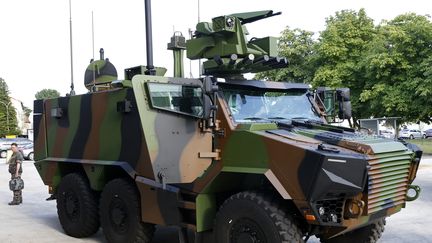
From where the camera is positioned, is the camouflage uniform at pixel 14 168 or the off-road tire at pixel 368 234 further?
the camouflage uniform at pixel 14 168

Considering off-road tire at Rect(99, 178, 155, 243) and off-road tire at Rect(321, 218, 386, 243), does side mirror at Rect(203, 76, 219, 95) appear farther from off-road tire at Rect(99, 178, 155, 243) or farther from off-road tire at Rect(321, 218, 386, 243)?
off-road tire at Rect(321, 218, 386, 243)

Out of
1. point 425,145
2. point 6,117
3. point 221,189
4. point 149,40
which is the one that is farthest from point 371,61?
point 6,117

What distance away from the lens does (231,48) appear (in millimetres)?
6840

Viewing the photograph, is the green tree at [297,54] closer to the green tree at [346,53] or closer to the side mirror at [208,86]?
the green tree at [346,53]

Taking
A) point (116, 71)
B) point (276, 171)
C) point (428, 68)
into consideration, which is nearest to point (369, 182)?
point (276, 171)

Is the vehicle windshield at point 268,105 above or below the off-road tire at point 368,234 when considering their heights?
above

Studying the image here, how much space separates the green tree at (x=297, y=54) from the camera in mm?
32938

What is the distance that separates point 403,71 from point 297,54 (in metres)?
8.50

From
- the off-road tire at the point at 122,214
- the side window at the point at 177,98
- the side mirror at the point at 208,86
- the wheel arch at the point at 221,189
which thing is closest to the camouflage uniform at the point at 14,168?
the off-road tire at the point at 122,214

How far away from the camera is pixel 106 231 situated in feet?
24.3

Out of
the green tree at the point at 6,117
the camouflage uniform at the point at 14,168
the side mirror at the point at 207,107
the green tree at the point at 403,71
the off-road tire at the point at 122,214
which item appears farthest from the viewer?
the green tree at the point at 6,117

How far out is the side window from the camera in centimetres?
635

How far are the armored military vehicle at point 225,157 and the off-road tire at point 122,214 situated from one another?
2 centimetres

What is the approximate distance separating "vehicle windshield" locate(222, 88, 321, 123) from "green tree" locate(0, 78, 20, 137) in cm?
7457
